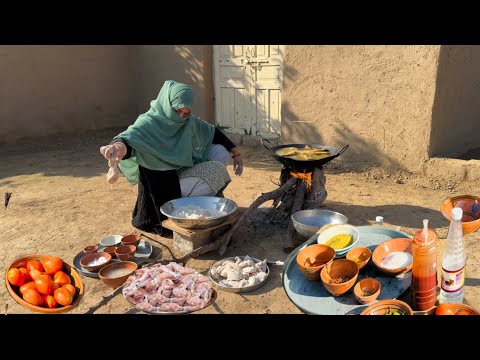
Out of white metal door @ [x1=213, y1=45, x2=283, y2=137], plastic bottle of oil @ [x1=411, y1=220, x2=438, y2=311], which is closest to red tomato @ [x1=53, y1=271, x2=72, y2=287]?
plastic bottle of oil @ [x1=411, y1=220, x2=438, y2=311]

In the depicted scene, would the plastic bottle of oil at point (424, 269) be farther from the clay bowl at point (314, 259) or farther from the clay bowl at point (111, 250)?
the clay bowl at point (111, 250)

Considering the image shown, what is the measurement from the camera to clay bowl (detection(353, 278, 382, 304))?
239cm

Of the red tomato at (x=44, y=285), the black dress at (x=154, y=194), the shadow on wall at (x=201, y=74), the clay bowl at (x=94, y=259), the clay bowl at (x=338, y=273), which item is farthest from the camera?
the shadow on wall at (x=201, y=74)

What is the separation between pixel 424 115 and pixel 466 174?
0.93 meters

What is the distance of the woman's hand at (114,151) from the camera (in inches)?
141

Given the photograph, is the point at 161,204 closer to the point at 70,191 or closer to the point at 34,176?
the point at 70,191

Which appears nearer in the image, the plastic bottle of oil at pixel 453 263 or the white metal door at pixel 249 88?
the plastic bottle of oil at pixel 453 263

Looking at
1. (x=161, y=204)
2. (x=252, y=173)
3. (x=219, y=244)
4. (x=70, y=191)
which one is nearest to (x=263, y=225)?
(x=219, y=244)

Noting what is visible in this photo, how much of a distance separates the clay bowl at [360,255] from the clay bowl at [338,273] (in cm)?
7

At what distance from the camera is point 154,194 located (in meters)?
4.27

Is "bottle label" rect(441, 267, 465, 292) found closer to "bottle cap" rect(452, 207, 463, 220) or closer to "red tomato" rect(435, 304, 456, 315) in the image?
"red tomato" rect(435, 304, 456, 315)

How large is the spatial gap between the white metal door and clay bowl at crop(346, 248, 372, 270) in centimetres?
498

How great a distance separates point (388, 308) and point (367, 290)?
0.97 ft

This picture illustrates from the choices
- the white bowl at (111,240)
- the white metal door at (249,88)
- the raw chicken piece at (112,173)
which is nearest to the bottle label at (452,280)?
the raw chicken piece at (112,173)
